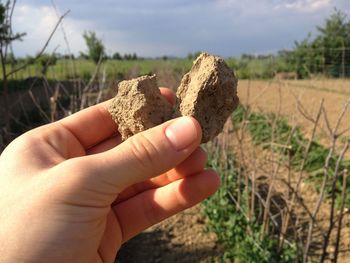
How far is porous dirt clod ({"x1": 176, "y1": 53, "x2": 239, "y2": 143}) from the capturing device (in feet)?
4.74

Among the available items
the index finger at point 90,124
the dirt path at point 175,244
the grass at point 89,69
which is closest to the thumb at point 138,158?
the index finger at point 90,124

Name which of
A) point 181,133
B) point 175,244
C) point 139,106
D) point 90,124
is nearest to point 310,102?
point 175,244

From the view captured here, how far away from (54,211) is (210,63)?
0.69 meters

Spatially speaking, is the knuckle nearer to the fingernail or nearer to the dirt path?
the fingernail

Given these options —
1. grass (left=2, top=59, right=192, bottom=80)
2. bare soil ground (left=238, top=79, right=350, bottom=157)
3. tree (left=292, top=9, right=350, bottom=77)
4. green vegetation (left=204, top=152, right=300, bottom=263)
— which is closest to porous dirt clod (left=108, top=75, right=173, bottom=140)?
green vegetation (left=204, top=152, right=300, bottom=263)

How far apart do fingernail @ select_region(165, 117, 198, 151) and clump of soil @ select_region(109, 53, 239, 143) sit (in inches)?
6.4

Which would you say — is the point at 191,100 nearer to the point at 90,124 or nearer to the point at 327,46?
the point at 90,124

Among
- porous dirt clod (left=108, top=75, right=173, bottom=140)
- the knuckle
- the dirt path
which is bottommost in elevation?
the dirt path

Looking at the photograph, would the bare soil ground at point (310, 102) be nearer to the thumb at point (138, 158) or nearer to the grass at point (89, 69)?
the grass at point (89, 69)

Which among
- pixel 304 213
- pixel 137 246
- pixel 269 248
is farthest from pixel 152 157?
pixel 304 213

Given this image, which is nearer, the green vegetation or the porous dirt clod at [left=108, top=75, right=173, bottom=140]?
the porous dirt clod at [left=108, top=75, right=173, bottom=140]

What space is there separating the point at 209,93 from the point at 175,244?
2.59m

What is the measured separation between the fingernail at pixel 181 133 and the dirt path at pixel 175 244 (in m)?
2.16

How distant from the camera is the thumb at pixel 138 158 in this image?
1.25 meters
